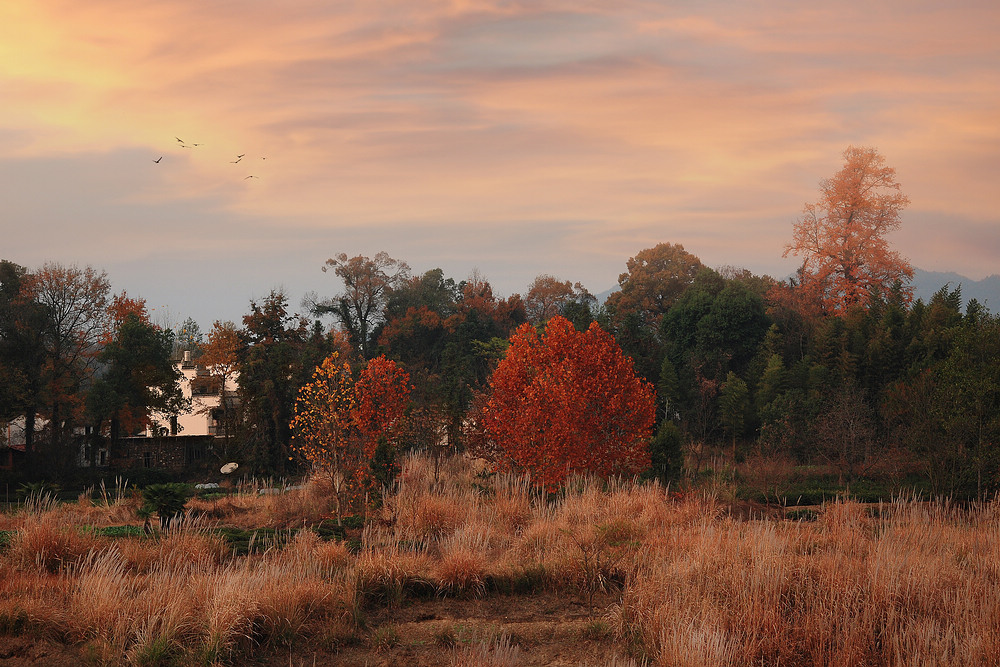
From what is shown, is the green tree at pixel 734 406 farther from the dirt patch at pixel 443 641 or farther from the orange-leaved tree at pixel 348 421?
the dirt patch at pixel 443 641

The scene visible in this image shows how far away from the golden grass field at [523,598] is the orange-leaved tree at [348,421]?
4.97 m

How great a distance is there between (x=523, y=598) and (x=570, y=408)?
668 centimetres

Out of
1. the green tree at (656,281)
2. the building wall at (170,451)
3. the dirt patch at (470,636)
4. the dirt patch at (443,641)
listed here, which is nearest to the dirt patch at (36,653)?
the dirt patch at (443,641)

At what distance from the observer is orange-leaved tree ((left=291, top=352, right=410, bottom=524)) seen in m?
15.3

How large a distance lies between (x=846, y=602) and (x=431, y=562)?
455 cm

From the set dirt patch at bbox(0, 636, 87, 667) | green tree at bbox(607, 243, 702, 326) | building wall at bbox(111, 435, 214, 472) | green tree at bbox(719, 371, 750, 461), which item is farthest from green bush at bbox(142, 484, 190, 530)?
green tree at bbox(607, 243, 702, 326)

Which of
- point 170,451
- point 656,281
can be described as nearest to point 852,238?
point 656,281

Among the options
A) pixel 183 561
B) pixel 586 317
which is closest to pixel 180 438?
pixel 586 317

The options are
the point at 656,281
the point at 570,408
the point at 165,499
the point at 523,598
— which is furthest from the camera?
the point at 656,281

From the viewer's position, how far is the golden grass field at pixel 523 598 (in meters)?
6.88

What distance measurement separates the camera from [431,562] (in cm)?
932

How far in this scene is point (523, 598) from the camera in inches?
349

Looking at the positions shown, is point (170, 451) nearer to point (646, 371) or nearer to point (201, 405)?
point (201, 405)

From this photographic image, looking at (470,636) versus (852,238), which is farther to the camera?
(852,238)
